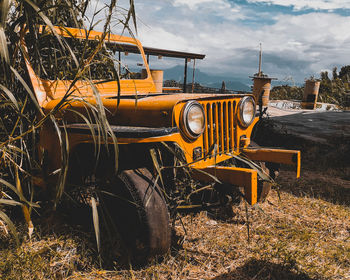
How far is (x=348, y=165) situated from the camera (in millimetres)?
3943

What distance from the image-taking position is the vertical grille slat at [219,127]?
1918 millimetres

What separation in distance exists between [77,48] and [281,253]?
2.20m

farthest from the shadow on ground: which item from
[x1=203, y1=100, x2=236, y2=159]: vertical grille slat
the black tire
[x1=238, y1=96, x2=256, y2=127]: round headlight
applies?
[x1=238, y1=96, x2=256, y2=127]: round headlight

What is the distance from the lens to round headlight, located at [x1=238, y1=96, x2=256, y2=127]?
217cm

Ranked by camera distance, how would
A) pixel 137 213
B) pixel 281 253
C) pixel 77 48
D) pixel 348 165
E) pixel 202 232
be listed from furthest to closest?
pixel 348 165, pixel 77 48, pixel 202 232, pixel 281 253, pixel 137 213

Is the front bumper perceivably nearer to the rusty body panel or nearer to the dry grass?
the rusty body panel

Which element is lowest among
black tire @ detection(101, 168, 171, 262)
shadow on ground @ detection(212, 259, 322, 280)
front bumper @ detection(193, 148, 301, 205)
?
shadow on ground @ detection(212, 259, 322, 280)

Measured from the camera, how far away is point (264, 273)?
1665 mm

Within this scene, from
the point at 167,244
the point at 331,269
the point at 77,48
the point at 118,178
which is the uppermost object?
the point at 77,48

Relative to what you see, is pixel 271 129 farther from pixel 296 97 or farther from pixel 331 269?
pixel 296 97

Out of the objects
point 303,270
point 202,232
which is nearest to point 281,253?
point 303,270

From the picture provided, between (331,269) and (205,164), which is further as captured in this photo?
(205,164)

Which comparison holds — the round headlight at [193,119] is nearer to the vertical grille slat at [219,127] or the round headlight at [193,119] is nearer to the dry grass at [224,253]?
the vertical grille slat at [219,127]

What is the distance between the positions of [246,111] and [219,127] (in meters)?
0.32
